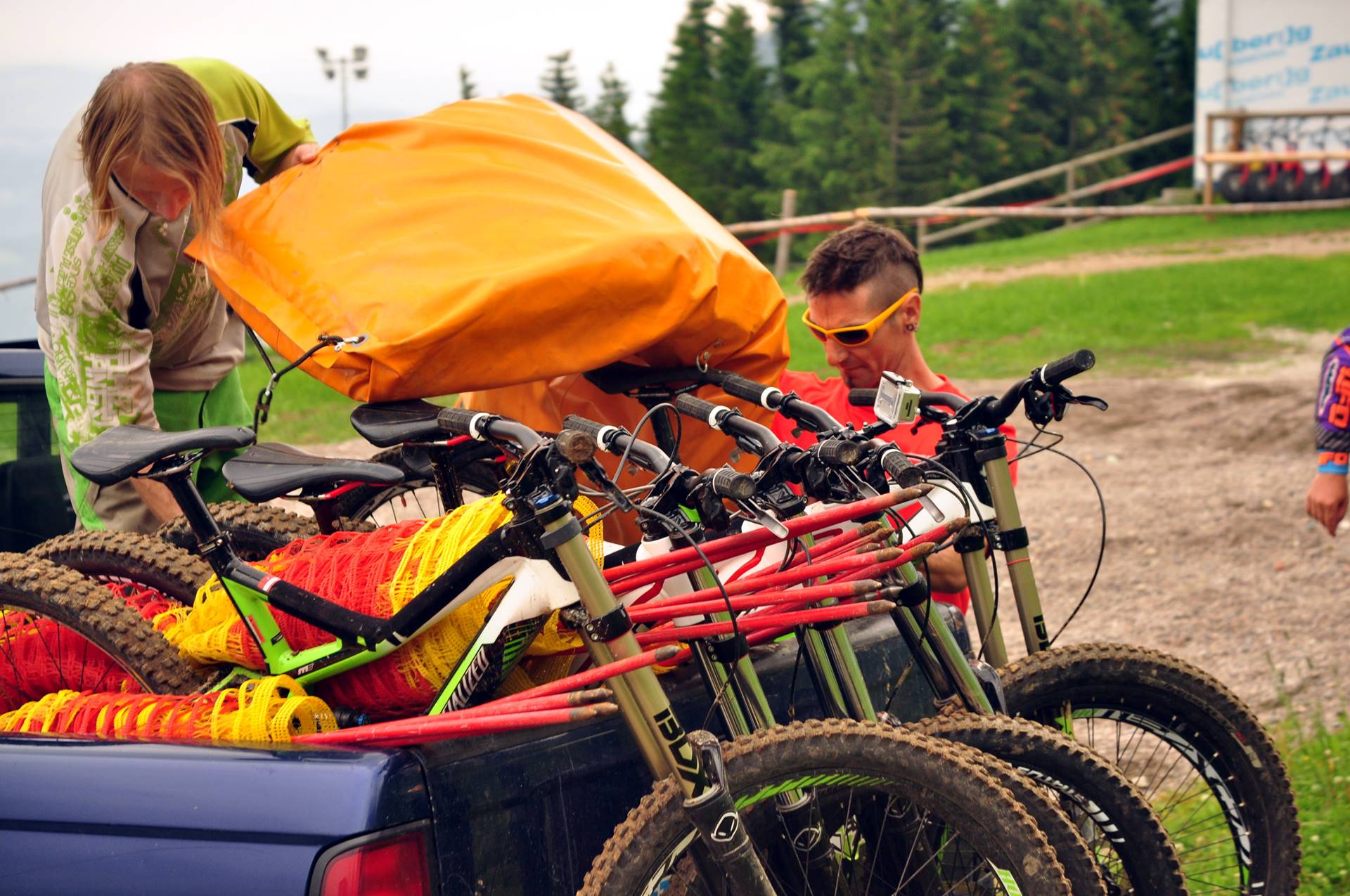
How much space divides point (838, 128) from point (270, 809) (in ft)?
112

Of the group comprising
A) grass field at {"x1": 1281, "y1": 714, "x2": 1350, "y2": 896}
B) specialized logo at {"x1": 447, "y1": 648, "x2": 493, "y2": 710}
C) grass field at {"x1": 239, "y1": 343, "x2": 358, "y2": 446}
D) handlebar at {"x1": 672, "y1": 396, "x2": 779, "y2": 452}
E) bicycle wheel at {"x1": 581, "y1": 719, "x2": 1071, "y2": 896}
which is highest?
handlebar at {"x1": 672, "y1": 396, "x2": 779, "y2": 452}

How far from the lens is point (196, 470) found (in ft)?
12.0

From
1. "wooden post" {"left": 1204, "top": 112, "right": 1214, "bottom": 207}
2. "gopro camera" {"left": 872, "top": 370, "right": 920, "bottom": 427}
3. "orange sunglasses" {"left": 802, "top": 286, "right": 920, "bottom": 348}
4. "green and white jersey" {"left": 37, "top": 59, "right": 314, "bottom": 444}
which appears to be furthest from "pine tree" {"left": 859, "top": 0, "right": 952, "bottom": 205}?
"gopro camera" {"left": 872, "top": 370, "right": 920, "bottom": 427}

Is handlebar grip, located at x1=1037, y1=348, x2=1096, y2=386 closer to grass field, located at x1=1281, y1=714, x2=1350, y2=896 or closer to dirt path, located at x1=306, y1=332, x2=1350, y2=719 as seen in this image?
grass field, located at x1=1281, y1=714, x2=1350, y2=896

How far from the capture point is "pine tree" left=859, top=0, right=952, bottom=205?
3331 centimetres

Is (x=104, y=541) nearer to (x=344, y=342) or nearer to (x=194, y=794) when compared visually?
(x=344, y=342)

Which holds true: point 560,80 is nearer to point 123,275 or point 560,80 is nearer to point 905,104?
point 905,104

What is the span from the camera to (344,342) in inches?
104

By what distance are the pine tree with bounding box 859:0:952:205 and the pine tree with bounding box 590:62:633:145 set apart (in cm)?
751

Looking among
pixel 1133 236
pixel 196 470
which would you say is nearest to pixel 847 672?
pixel 196 470

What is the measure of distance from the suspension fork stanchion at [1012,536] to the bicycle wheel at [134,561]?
1668 mm

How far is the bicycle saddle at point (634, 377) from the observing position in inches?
120

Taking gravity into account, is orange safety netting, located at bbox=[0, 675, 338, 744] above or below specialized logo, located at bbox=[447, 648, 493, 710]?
below

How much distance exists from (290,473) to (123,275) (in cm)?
91
